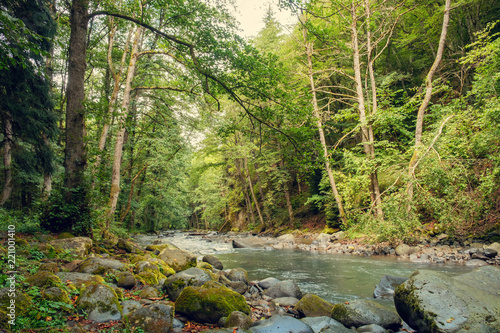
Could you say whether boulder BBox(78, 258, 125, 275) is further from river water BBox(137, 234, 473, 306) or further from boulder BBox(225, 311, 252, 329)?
river water BBox(137, 234, 473, 306)

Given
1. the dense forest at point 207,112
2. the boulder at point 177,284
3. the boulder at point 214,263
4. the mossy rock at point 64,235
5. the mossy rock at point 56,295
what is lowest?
the boulder at point 214,263

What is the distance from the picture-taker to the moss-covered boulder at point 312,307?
4.39m

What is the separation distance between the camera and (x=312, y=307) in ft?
14.6

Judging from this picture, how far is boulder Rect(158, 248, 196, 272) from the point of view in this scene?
6.94 m

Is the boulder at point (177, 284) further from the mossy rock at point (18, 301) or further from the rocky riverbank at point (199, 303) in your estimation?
the mossy rock at point (18, 301)

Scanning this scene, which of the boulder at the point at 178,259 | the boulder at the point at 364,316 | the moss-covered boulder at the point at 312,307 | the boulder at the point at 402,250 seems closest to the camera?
the boulder at the point at 364,316

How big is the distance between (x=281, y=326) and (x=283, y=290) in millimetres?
2218

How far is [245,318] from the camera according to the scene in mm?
3619

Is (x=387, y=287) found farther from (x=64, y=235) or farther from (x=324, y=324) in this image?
(x=64, y=235)

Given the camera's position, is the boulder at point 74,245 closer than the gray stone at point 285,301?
No

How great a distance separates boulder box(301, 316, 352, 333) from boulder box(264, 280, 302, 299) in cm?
163

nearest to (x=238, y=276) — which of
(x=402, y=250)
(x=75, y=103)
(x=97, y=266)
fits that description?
(x=97, y=266)

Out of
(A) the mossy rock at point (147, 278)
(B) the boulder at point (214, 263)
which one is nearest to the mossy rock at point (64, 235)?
(A) the mossy rock at point (147, 278)

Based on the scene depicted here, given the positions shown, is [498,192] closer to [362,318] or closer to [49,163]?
[362,318]
